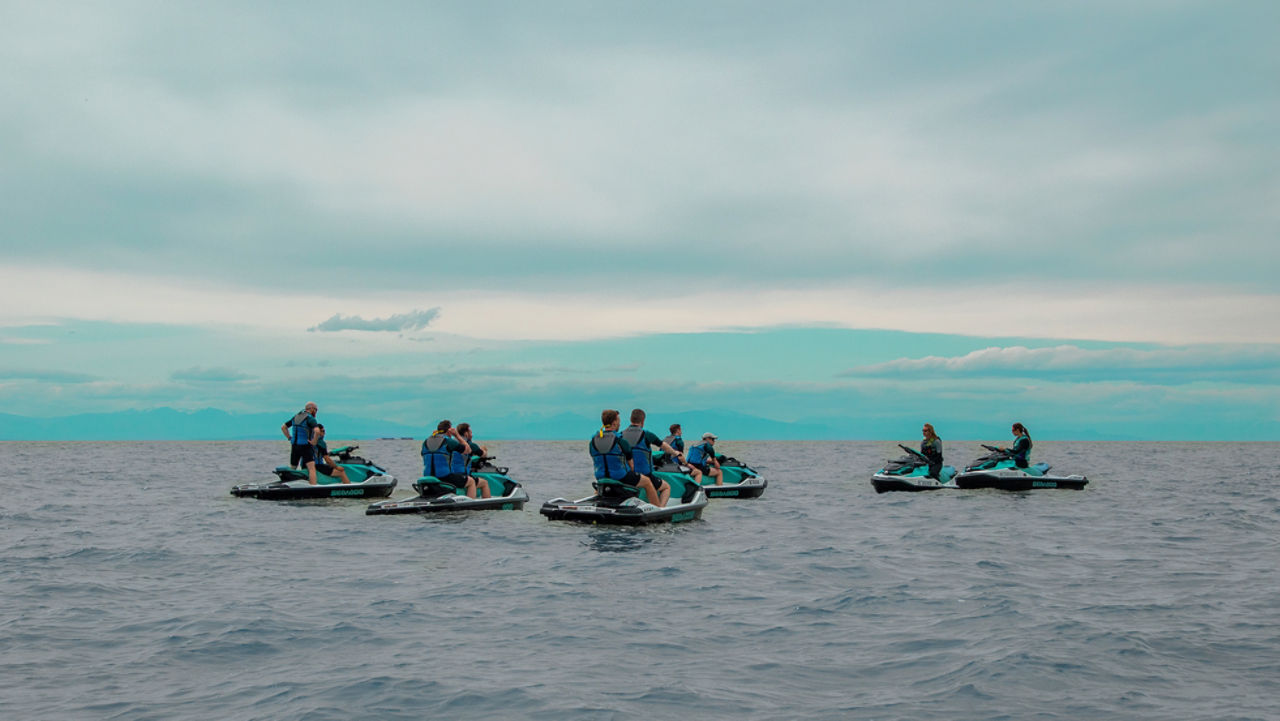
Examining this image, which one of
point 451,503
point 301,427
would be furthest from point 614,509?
point 301,427

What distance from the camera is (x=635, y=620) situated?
11.6m

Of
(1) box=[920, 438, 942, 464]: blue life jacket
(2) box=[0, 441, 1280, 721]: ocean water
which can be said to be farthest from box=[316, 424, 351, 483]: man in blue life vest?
(1) box=[920, 438, 942, 464]: blue life jacket

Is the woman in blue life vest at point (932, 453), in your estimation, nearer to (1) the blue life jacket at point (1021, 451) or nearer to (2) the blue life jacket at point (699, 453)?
(1) the blue life jacket at point (1021, 451)

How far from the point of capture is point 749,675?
9.16m

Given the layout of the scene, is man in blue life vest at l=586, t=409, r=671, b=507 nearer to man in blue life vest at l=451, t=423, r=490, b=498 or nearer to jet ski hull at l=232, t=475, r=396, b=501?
man in blue life vest at l=451, t=423, r=490, b=498

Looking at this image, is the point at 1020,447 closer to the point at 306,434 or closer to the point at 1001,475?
the point at 1001,475

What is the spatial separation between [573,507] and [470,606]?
7718 millimetres

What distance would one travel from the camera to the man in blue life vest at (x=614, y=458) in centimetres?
1997

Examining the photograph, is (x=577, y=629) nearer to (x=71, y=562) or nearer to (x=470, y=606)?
(x=470, y=606)

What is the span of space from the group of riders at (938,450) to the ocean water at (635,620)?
804 centimetres

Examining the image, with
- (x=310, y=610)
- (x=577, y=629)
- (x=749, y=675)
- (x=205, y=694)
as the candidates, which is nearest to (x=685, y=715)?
(x=749, y=675)

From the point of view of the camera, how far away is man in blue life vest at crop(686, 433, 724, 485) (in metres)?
28.5

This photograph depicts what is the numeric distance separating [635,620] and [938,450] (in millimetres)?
21425

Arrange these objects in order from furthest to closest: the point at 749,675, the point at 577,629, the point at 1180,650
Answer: the point at 577,629
the point at 1180,650
the point at 749,675
